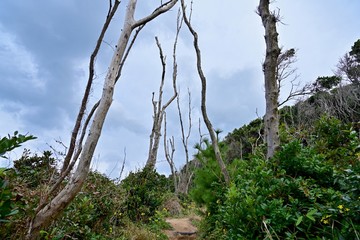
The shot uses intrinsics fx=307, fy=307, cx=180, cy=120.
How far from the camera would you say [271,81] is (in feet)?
14.5

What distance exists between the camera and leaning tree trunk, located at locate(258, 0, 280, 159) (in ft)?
13.5

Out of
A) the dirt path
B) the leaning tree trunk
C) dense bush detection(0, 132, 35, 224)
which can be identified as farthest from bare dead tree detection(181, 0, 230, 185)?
dense bush detection(0, 132, 35, 224)

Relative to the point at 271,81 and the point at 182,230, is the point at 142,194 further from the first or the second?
the point at 271,81

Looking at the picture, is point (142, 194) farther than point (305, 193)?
Yes

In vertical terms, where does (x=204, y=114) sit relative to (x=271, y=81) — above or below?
above

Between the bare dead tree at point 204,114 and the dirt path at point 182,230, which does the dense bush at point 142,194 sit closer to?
the dirt path at point 182,230

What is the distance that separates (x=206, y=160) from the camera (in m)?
7.16

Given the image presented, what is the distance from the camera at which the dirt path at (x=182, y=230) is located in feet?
23.1

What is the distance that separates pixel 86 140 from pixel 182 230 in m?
4.82

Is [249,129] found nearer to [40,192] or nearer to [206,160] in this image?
[206,160]

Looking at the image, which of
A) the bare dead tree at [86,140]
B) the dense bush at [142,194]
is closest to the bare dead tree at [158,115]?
the dense bush at [142,194]

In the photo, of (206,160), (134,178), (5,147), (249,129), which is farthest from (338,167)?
(249,129)

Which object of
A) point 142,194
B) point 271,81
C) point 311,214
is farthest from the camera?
point 142,194

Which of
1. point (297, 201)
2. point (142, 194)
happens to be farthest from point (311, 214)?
point (142, 194)
